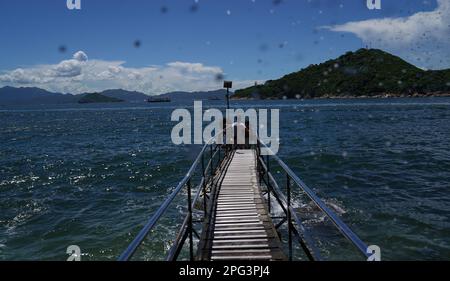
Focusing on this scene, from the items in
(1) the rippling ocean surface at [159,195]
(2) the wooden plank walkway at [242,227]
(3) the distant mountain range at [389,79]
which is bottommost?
(1) the rippling ocean surface at [159,195]

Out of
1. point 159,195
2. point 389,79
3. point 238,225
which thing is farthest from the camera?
point 389,79

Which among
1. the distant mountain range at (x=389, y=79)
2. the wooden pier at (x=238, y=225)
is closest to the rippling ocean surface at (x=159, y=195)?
the wooden pier at (x=238, y=225)

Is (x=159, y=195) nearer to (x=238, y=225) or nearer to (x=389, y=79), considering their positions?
(x=238, y=225)

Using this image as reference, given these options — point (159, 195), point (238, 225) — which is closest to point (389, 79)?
point (159, 195)

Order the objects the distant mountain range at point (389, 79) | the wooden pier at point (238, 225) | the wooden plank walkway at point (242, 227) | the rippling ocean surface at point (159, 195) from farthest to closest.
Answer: the distant mountain range at point (389, 79)
the rippling ocean surface at point (159, 195)
the wooden plank walkway at point (242, 227)
the wooden pier at point (238, 225)

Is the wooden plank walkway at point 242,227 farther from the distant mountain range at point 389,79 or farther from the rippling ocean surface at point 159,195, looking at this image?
the distant mountain range at point 389,79

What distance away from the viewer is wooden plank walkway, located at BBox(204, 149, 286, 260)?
251 inches

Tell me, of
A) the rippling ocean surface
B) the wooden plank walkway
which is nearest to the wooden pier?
the wooden plank walkway

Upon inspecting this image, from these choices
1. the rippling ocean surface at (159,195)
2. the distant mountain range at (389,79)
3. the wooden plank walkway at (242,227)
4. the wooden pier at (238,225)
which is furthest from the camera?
the distant mountain range at (389,79)

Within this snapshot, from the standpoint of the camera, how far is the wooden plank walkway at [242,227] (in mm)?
6375

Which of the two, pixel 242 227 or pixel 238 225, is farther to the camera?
pixel 238 225

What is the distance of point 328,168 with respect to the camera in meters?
22.7

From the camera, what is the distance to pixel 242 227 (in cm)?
760

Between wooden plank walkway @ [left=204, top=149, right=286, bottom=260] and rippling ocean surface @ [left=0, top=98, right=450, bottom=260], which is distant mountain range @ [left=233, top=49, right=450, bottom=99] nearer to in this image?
rippling ocean surface @ [left=0, top=98, right=450, bottom=260]
